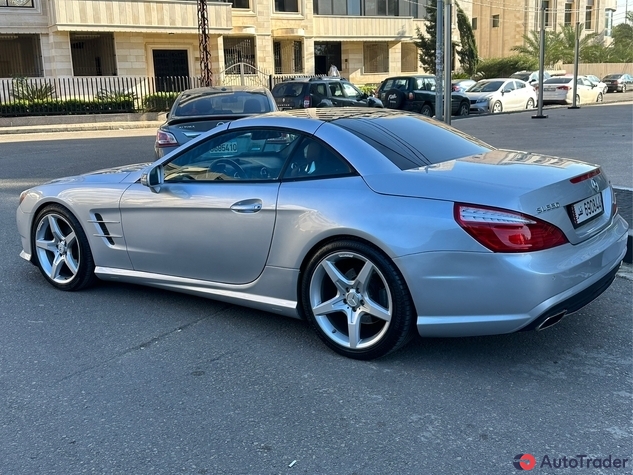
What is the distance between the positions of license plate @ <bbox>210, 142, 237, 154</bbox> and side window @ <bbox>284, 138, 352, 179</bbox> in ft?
1.90

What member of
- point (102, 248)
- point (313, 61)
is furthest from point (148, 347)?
point (313, 61)

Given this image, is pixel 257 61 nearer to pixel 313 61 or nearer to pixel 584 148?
pixel 313 61

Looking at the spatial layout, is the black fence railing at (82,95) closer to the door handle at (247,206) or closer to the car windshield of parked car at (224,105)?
the car windshield of parked car at (224,105)

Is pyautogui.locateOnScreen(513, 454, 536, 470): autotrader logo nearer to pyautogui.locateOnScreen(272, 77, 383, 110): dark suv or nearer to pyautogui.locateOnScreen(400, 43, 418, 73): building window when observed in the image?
pyautogui.locateOnScreen(272, 77, 383, 110): dark suv

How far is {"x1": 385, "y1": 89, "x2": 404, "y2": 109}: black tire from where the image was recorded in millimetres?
25547

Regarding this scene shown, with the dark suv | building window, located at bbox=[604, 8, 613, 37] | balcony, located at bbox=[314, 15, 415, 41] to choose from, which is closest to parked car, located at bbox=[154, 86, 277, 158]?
the dark suv

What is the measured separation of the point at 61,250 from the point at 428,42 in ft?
139

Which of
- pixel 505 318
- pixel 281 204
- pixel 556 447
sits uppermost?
pixel 281 204

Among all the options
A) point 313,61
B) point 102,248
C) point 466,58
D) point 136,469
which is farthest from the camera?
point 466,58

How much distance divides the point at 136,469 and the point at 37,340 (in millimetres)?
1885

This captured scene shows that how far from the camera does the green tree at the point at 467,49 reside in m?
47.8

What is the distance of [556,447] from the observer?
306cm

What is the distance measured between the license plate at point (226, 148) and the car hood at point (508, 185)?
1205 millimetres

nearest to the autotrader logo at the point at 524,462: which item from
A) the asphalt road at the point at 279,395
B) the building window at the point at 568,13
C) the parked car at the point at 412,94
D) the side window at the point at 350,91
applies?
the asphalt road at the point at 279,395
